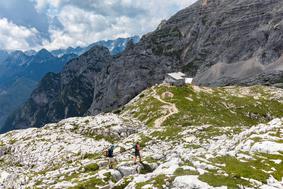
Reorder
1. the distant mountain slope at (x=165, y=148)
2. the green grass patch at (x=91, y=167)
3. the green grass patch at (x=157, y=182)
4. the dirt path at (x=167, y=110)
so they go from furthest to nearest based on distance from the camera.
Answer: the dirt path at (x=167, y=110) < the green grass patch at (x=91, y=167) < the distant mountain slope at (x=165, y=148) < the green grass patch at (x=157, y=182)

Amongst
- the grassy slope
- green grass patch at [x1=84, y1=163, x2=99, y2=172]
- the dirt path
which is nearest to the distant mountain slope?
green grass patch at [x1=84, y1=163, x2=99, y2=172]

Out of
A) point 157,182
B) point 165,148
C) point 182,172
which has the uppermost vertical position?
point 182,172

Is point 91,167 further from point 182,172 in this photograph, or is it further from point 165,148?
point 182,172

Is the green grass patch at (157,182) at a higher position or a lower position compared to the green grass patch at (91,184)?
higher

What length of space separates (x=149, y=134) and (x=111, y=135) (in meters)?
19.1

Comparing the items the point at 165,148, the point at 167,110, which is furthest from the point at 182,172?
the point at 167,110

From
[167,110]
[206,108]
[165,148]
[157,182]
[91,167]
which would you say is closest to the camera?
[157,182]

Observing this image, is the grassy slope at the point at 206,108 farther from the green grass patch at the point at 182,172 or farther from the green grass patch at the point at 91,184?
the green grass patch at the point at 182,172

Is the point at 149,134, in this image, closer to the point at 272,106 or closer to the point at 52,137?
the point at 52,137

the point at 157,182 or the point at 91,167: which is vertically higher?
the point at 157,182

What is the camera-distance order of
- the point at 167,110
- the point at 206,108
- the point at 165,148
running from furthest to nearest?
1. the point at 206,108
2. the point at 167,110
3. the point at 165,148

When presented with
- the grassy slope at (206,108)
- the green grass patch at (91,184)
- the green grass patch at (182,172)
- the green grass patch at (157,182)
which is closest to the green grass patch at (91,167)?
the green grass patch at (91,184)

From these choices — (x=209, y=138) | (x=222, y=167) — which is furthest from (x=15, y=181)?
(x=222, y=167)

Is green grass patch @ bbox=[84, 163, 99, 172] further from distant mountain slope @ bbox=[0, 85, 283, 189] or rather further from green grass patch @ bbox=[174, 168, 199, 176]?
green grass patch @ bbox=[174, 168, 199, 176]
